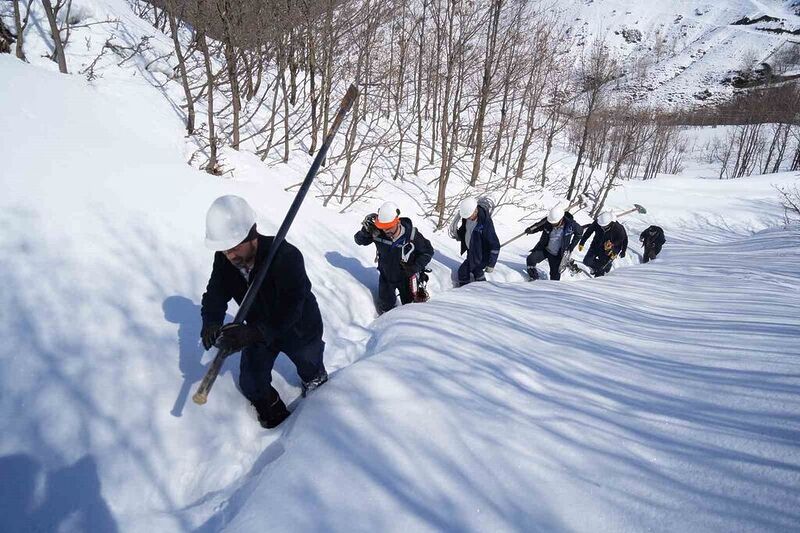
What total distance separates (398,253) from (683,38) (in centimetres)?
8434

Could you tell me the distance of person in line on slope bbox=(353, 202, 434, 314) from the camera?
464cm

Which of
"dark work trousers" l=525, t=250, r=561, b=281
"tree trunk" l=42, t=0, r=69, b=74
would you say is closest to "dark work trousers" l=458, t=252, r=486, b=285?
"dark work trousers" l=525, t=250, r=561, b=281

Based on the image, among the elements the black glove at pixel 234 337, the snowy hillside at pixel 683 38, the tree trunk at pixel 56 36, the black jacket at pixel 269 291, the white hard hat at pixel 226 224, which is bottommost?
the black glove at pixel 234 337

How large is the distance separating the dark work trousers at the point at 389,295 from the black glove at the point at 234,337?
2.82 metres

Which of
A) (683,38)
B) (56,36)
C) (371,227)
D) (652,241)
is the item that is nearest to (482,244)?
(371,227)

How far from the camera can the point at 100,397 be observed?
232 cm

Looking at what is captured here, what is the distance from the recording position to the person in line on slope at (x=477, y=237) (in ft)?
19.2

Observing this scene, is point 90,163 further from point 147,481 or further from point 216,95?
point 216,95

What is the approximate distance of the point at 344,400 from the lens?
7.63ft

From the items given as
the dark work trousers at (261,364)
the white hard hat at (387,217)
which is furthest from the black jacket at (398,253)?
the dark work trousers at (261,364)

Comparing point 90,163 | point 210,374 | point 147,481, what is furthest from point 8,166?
point 147,481

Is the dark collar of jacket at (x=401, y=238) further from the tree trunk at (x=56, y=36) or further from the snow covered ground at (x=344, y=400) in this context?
the tree trunk at (x=56, y=36)

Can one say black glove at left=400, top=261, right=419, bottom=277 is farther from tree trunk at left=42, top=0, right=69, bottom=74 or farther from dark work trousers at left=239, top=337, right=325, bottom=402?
tree trunk at left=42, top=0, right=69, bottom=74

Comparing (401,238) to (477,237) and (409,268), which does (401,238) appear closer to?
(409,268)
